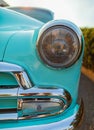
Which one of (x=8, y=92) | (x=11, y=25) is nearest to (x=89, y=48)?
(x=11, y=25)

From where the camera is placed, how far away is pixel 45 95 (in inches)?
72.6

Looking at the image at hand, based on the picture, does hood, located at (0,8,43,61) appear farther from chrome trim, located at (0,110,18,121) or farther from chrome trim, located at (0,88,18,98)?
chrome trim, located at (0,110,18,121)

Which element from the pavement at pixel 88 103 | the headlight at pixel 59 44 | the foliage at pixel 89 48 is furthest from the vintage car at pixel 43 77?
the foliage at pixel 89 48

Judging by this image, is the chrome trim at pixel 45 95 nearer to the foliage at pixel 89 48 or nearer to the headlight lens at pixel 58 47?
the headlight lens at pixel 58 47

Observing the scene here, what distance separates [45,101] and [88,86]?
4.55 metres

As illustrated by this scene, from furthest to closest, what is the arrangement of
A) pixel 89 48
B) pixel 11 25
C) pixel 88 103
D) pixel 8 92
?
pixel 89 48 < pixel 88 103 < pixel 11 25 < pixel 8 92

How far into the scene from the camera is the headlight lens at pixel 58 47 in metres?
1.84

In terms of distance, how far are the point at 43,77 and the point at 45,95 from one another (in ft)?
0.33

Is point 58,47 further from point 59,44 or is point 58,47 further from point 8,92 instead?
point 8,92

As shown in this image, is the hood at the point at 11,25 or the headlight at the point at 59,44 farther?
the hood at the point at 11,25

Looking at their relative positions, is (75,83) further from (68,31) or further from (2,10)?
(2,10)

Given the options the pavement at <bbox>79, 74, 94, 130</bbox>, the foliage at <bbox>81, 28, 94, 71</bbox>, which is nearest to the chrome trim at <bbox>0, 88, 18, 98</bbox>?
the pavement at <bbox>79, 74, 94, 130</bbox>

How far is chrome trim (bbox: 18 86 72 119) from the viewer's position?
1.81 metres

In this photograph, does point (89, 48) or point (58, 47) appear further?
point (89, 48)
